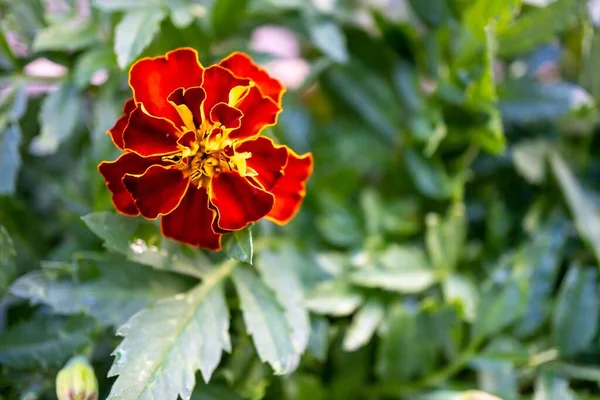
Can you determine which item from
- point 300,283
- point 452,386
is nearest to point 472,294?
point 452,386

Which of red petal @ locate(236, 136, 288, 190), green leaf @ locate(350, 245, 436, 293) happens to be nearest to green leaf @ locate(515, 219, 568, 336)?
green leaf @ locate(350, 245, 436, 293)

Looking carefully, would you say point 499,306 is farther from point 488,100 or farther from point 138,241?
point 138,241

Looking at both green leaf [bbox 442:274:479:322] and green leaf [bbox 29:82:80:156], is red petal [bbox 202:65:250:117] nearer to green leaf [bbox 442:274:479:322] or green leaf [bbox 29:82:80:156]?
green leaf [bbox 29:82:80:156]

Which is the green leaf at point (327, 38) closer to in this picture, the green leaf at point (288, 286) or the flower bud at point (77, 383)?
the green leaf at point (288, 286)

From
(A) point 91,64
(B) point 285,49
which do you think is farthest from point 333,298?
(B) point 285,49

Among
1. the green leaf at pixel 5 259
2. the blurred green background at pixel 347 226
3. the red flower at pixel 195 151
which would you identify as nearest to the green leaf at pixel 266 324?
the blurred green background at pixel 347 226
